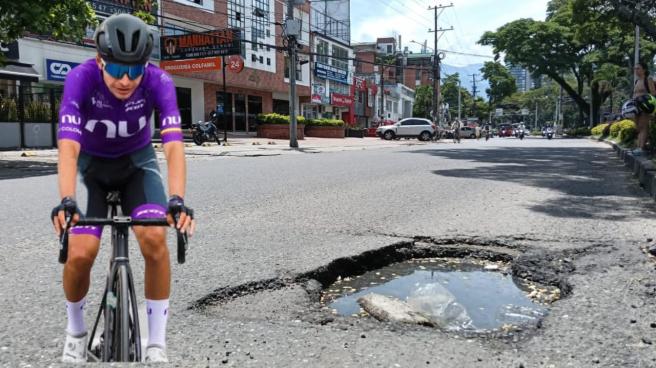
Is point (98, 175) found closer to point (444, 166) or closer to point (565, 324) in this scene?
point (565, 324)

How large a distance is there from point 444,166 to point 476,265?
31.0 ft

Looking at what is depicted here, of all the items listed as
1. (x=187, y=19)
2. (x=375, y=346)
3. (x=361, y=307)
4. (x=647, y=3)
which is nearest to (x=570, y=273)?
(x=361, y=307)

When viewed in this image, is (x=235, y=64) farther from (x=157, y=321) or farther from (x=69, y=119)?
(x=157, y=321)

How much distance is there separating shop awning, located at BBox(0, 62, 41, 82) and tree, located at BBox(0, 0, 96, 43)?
286 inches

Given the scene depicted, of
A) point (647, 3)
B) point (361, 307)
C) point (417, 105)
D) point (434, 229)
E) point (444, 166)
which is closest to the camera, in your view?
point (361, 307)

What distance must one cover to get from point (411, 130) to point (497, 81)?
190 feet

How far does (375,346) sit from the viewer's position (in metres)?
2.89

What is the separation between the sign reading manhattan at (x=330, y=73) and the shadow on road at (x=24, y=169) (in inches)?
1315

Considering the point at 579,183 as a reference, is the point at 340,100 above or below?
above

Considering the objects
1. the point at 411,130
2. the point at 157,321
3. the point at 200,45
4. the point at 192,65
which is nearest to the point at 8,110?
the point at 200,45

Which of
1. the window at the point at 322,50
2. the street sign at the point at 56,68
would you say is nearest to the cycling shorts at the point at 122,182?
the street sign at the point at 56,68

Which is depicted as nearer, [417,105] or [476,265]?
[476,265]

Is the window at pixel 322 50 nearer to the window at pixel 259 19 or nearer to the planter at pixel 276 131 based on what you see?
the window at pixel 259 19

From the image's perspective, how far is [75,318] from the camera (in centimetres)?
241
